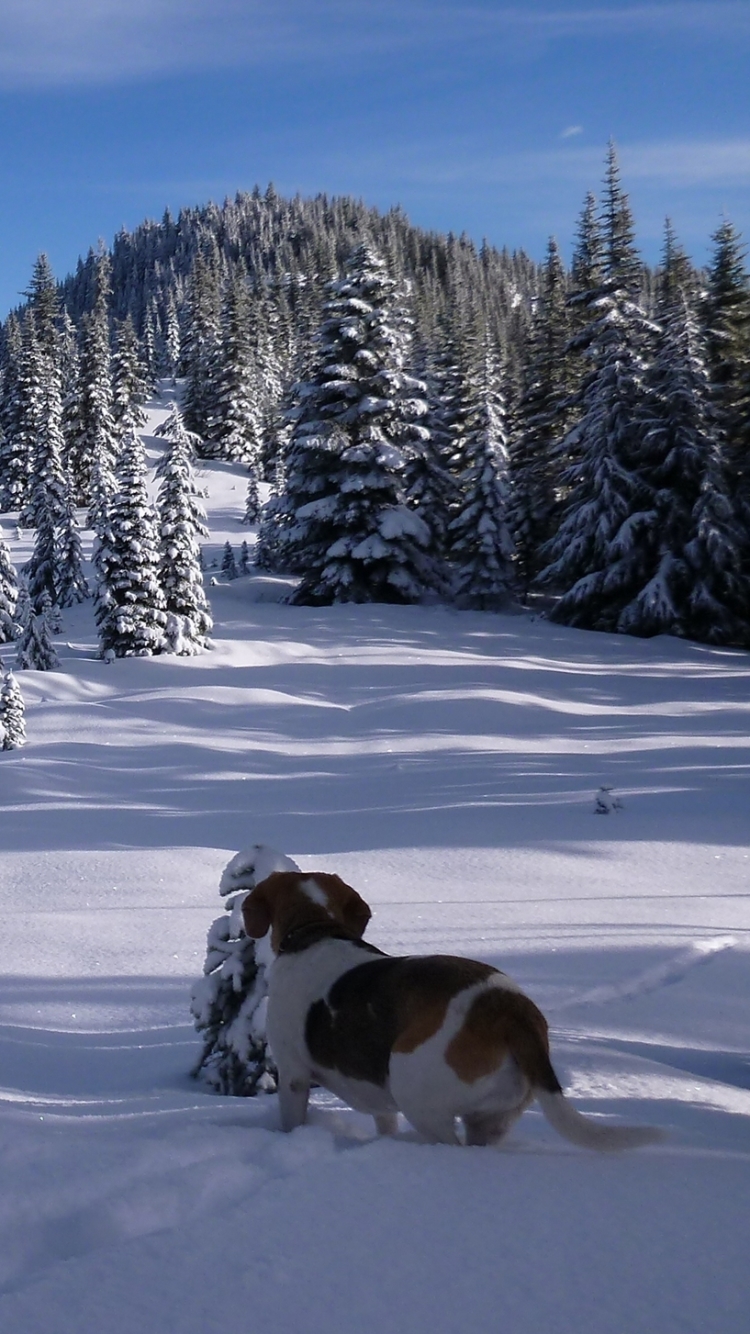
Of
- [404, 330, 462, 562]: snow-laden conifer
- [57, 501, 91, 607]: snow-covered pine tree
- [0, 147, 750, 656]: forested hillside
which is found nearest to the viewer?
[0, 147, 750, 656]: forested hillside

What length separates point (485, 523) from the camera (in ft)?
101

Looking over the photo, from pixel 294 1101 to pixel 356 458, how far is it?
92.5 feet

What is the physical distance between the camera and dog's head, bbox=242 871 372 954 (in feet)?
10.4

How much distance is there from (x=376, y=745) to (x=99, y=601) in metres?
10.6

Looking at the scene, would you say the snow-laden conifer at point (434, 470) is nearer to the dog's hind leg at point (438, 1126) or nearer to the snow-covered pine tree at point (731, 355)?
the snow-covered pine tree at point (731, 355)

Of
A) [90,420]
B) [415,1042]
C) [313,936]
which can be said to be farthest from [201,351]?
[415,1042]

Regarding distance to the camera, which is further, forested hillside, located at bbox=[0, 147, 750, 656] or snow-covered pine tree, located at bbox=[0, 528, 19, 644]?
snow-covered pine tree, located at bbox=[0, 528, 19, 644]

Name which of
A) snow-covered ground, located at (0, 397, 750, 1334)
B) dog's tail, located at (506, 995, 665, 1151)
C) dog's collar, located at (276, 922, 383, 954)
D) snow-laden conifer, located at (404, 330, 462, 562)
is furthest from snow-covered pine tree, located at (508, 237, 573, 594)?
dog's tail, located at (506, 995, 665, 1151)

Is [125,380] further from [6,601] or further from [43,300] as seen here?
[6,601]

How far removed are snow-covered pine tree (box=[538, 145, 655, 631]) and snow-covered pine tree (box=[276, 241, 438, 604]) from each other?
4.74 meters

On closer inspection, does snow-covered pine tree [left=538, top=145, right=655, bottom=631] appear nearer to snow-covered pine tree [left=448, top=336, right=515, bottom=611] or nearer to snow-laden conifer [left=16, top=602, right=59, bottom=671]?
snow-covered pine tree [left=448, top=336, right=515, bottom=611]

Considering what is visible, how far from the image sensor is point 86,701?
1825 cm

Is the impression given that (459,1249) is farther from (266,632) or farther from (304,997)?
(266,632)

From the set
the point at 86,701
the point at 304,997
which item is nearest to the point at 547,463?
the point at 86,701
